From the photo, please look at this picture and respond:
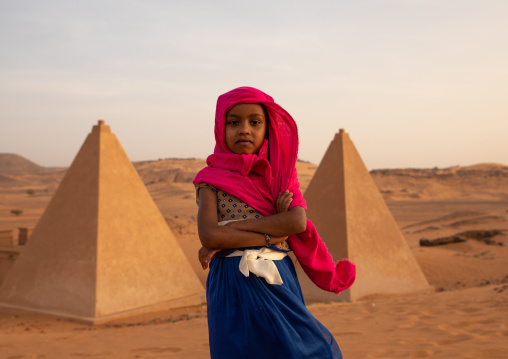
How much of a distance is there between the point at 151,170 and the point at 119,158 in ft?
192

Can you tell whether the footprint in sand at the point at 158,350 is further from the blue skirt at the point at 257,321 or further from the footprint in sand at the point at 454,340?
the blue skirt at the point at 257,321

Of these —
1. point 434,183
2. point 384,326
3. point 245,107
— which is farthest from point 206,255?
point 434,183

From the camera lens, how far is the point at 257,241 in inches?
67.5

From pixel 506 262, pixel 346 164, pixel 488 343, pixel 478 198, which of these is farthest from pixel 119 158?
pixel 478 198

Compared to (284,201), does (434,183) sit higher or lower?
higher

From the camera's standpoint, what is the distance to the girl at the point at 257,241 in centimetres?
164

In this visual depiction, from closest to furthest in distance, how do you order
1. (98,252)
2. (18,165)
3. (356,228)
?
(98,252), (356,228), (18,165)

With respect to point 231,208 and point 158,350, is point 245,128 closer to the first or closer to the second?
point 231,208

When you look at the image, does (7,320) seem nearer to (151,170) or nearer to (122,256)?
(122,256)

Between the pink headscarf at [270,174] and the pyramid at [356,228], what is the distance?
5340 mm

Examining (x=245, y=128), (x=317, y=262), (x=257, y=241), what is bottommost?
(x=317, y=262)

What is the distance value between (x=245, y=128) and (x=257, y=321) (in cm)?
71

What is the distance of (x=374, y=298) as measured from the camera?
7.07 m

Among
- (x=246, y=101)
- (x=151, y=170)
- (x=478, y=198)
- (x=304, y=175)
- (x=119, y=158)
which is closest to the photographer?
(x=246, y=101)
